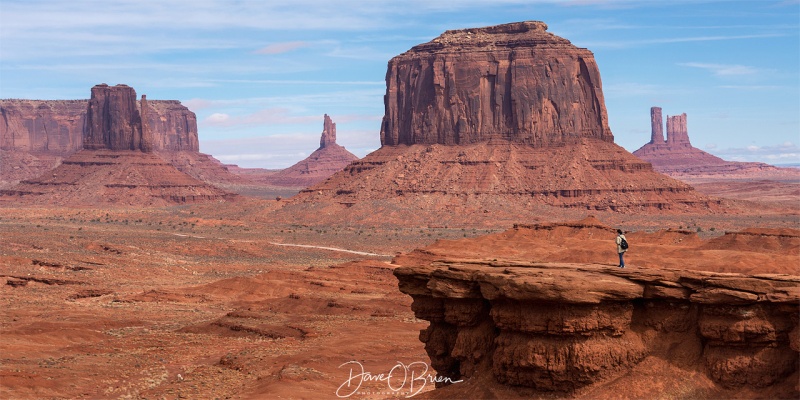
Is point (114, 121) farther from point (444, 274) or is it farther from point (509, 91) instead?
point (444, 274)

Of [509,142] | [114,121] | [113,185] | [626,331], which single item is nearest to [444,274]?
[626,331]

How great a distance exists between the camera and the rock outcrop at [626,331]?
1611 centimetres

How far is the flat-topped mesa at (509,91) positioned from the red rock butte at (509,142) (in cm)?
12

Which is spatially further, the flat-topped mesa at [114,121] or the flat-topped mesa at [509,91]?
the flat-topped mesa at [114,121]

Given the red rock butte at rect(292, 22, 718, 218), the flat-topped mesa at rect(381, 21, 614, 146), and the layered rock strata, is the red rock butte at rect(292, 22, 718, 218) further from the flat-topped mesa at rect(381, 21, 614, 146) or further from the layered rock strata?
the layered rock strata

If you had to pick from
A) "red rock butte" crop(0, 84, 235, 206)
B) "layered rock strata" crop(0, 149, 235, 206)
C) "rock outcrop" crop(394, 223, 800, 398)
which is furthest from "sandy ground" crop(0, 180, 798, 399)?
"red rock butte" crop(0, 84, 235, 206)

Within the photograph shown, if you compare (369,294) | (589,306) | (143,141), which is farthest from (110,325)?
(143,141)

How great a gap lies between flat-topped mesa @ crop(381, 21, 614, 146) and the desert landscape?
25 centimetres

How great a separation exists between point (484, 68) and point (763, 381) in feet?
347

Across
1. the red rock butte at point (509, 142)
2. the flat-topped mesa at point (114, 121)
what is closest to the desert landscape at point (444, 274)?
the red rock butte at point (509, 142)

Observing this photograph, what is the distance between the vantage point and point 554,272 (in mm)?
17516

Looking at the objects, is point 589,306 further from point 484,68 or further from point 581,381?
point 484,68

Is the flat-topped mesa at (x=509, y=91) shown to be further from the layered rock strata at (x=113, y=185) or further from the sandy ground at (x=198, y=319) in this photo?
the layered rock strata at (x=113, y=185)

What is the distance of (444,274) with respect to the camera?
62.0 feet
